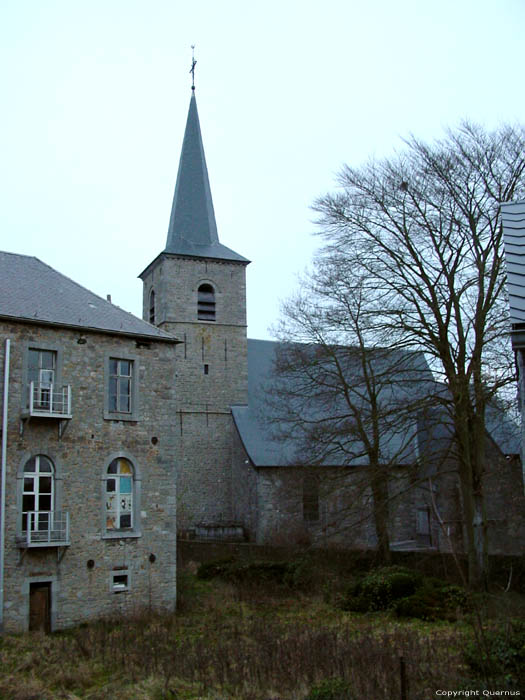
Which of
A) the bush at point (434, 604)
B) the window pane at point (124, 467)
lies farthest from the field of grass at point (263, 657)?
the window pane at point (124, 467)

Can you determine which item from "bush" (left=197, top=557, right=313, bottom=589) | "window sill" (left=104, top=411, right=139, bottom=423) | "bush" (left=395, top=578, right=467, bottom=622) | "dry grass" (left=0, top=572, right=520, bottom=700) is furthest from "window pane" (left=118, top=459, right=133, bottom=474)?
"bush" (left=395, top=578, right=467, bottom=622)

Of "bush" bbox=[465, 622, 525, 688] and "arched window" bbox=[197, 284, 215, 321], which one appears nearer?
"bush" bbox=[465, 622, 525, 688]

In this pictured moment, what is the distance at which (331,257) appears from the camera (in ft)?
72.7

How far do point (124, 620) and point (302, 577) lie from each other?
6.75 m

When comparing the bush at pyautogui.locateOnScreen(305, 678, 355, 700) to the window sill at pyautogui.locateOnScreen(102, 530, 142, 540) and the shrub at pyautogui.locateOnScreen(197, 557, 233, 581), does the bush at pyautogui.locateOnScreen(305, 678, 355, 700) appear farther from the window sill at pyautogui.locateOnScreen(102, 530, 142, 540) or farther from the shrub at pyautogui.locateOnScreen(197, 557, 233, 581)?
the shrub at pyautogui.locateOnScreen(197, 557, 233, 581)

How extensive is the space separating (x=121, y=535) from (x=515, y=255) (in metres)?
13.7

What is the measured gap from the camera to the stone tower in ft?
119

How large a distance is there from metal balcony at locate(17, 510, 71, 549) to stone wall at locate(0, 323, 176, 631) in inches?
9.3

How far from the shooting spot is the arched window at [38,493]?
18.9 meters

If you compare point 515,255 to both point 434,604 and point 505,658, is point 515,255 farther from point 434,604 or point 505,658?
point 434,604

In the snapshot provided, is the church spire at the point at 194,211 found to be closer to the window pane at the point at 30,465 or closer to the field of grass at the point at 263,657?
the window pane at the point at 30,465

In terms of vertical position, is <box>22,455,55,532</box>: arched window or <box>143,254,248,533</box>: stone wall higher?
<box>143,254,248,533</box>: stone wall

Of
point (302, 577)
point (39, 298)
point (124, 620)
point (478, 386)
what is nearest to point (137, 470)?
point (124, 620)

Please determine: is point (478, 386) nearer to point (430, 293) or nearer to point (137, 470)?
point (430, 293)
